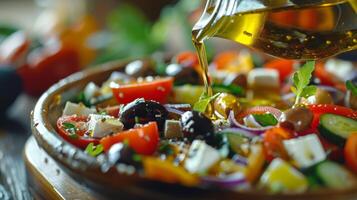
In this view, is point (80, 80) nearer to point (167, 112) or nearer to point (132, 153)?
point (167, 112)

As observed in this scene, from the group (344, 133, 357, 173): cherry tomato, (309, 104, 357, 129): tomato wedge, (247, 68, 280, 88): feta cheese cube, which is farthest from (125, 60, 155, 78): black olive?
(344, 133, 357, 173): cherry tomato

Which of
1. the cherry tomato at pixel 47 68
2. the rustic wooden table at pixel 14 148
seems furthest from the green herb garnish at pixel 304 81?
the cherry tomato at pixel 47 68

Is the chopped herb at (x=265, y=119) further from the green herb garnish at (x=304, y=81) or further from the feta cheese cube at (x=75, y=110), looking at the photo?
the feta cheese cube at (x=75, y=110)

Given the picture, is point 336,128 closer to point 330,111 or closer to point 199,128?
point 330,111

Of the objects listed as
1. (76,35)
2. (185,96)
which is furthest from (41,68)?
(185,96)

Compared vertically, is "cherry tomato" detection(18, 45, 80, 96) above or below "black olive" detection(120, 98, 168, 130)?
below

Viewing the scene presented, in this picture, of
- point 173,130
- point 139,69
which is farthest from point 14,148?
point 173,130

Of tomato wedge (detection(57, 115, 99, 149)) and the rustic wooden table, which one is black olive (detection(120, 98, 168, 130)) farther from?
the rustic wooden table
